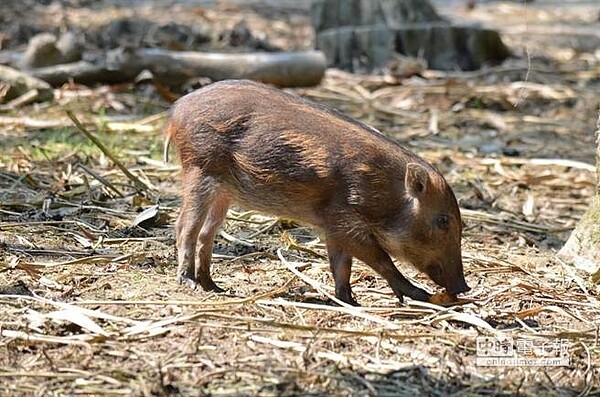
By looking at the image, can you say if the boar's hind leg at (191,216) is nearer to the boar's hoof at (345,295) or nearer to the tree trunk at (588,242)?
the boar's hoof at (345,295)

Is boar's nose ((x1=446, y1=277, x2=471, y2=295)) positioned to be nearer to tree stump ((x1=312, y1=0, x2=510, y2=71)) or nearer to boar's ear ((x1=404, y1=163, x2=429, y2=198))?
boar's ear ((x1=404, y1=163, x2=429, y2=198))

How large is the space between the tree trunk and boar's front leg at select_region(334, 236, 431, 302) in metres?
1.32

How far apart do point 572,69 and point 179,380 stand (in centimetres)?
951

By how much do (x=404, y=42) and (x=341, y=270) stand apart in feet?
25.2

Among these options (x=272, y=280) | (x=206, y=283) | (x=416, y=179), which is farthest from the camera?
(x=272, y=280)

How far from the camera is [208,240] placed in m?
5.17

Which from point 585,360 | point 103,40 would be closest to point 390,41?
point 103,40

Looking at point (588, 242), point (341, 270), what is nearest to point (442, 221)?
point (341, 270)

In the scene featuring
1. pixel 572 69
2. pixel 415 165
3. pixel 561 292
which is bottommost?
pixel 572 69

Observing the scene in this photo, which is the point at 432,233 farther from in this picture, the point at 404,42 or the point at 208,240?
the point at 404,42

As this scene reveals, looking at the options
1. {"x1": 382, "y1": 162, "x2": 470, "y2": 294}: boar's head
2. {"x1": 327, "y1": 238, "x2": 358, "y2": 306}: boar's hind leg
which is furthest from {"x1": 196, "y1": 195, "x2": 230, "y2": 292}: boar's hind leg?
{"x1": 382, "y1": 162, "x2": 470, "y2": 294}: boar's head

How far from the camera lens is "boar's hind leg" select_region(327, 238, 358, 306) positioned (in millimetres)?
4844

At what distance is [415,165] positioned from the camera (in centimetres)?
472

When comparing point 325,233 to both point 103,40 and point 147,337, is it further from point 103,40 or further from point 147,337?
point 103,40
